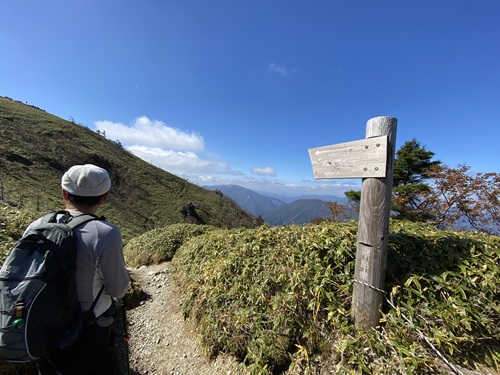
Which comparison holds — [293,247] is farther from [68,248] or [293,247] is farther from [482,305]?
[68,248]

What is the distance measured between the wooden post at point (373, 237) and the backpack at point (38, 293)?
8.73 feet

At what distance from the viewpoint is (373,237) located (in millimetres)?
2385

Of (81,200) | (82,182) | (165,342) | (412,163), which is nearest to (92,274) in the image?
(81,200)

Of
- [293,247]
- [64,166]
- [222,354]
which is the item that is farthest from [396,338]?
[64,166]

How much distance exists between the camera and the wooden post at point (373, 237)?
2295mm

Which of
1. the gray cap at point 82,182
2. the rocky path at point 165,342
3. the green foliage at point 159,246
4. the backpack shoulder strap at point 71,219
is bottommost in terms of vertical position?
the rocky path at point 165,342

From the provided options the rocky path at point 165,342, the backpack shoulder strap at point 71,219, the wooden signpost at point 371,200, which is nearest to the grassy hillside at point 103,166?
the rocky path at point 165,342

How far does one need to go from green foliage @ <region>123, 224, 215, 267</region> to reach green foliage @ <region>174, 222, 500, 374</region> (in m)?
4.07

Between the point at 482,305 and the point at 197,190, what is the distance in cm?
4130

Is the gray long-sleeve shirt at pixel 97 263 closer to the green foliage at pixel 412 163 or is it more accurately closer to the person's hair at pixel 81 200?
the person's hair at pixel 81 200

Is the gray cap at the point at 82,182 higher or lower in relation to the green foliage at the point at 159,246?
higher

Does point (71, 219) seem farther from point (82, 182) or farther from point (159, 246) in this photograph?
point (159, 246)

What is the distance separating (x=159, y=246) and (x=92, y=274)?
6.51 meters

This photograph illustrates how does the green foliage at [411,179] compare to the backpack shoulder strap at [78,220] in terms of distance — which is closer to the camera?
the backpack shoulder strap at [78,220]
